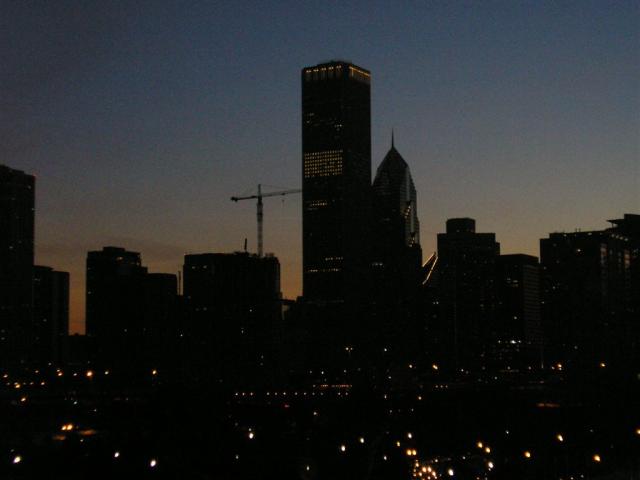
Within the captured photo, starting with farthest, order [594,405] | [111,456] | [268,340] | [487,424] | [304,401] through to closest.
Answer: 1. [268,340]
2. [304,401]
3. [594,405]
4. [487,424]
5. [111,456]

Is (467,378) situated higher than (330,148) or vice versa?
(330,148)

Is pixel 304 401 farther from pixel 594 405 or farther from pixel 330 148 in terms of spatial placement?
pixel 330 148

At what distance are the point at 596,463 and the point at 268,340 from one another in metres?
65.3

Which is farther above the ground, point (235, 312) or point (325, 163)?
point (325, 163)

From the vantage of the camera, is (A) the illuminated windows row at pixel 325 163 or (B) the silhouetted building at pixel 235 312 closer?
(B) the silhouetted building at pixel 235 312

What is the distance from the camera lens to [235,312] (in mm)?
102250

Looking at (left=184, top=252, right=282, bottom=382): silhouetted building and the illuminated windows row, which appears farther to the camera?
the illuminated windows row

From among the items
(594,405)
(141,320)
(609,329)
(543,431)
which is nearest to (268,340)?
(141,320)

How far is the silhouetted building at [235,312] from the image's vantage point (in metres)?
93.1

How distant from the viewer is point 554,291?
407ft

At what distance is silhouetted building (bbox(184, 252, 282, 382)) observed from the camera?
305ft

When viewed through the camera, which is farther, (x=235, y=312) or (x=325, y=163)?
(x=325, y=163)

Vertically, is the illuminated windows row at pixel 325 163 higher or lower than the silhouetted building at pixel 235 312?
higher

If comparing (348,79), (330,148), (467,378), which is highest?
(348,79)
